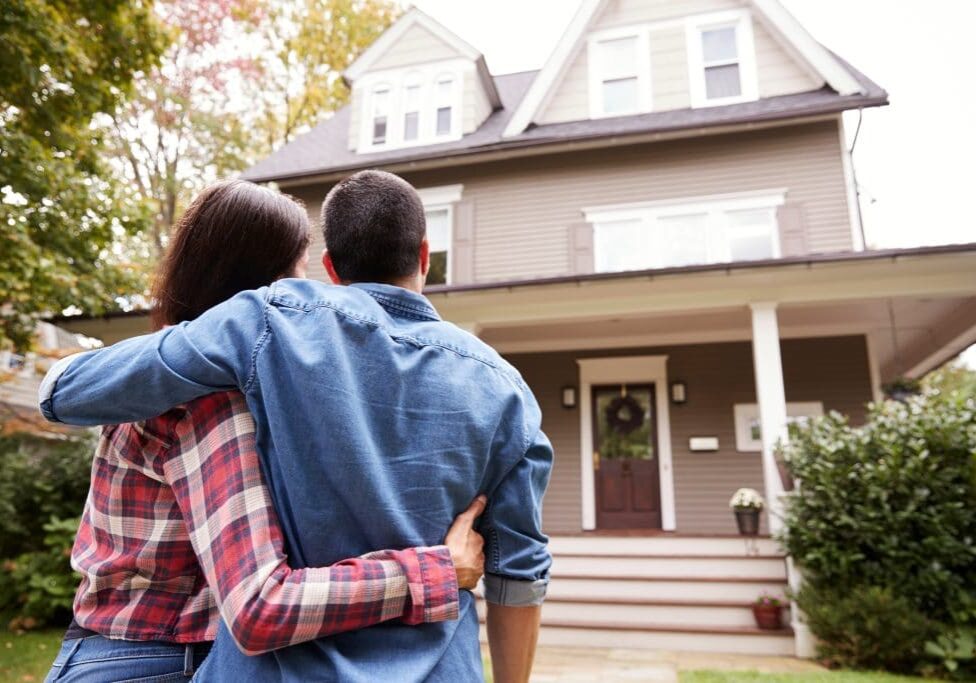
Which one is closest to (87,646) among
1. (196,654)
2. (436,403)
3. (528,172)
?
(196,654)

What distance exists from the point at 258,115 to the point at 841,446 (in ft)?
51.2

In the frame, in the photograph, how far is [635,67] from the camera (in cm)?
997

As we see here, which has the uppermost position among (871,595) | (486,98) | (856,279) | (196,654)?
(486,98)

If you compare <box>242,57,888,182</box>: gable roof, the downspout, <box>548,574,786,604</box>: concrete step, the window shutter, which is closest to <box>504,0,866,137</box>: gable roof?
<box>242,57,888,182</box>: gable roof

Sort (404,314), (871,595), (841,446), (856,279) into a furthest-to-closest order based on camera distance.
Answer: (856,279)
(841,446)
(871,595)
(404,314)

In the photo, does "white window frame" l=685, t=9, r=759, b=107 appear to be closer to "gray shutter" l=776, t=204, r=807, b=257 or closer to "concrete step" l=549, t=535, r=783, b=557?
"gray shutter" l=776, t=204, r=807, b=257

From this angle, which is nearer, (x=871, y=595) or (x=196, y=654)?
(x=196, y=654)

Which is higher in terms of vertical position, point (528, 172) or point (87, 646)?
point (528, 172)

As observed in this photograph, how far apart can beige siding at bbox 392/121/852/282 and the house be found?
24 millimetres

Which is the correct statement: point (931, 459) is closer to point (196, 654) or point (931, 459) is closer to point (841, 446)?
point (841, 446)

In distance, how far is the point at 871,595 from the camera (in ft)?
15.9

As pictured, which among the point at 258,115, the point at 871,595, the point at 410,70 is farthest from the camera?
the point at 258,115

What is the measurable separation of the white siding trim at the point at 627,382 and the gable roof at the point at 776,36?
12.2ft

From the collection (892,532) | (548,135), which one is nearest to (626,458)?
(892,532)
